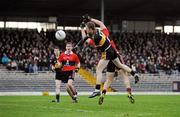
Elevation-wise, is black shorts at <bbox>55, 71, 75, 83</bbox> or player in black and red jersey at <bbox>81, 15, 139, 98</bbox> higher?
player in black and red jersey at <bbox>81, 15, 139, 98</bbox>

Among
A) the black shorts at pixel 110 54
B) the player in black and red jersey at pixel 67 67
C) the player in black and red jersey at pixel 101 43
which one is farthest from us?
the player in black and red jersey at pixel 67 67

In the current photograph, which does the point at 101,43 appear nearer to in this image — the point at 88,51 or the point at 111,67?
the point at 111,67

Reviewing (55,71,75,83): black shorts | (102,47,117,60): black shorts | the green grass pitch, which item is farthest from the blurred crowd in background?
(102,47,117,60): black shorts

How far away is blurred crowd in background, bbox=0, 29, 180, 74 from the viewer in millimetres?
41625

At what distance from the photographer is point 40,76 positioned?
40.9 metres

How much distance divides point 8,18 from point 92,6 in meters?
9.08

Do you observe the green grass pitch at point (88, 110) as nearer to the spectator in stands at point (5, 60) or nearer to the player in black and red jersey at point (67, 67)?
the player in black and red jersey at point (67, 67)

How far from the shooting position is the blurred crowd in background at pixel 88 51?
137 feet

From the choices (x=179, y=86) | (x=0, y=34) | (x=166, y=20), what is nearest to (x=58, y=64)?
(x=179, y=86)

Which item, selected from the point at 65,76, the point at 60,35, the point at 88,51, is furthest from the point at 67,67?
the point at 88,51

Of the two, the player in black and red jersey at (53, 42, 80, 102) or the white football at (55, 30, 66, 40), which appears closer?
the player in black and red jersey at (53, 42, 80, 102)

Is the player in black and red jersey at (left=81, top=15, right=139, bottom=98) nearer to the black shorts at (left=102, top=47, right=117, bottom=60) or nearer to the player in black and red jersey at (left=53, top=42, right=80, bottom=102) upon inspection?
the black shorts at (left=102, top=47, right=117, bottom=60)

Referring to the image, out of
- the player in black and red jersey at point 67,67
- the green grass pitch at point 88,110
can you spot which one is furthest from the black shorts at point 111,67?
the player in black and red jersey at point 67,67

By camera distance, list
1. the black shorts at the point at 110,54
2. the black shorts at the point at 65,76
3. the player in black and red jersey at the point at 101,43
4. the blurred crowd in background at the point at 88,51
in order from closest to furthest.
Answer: the player in black and red jersey at the point at 101,43
the black shorts at the point at 110,54
the black shorts at the point at 65,76
the blurred crowd in background at the point at 88,51
